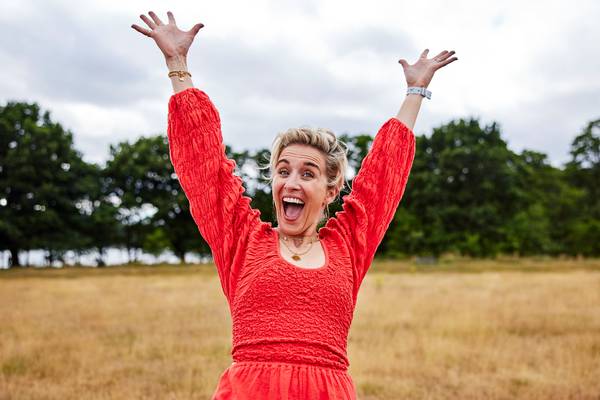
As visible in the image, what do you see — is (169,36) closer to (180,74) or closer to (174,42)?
(174,42)

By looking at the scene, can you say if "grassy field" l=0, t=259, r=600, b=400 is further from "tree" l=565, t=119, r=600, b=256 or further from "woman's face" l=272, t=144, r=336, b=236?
"tree" l=565, t=119, r=600, b=256

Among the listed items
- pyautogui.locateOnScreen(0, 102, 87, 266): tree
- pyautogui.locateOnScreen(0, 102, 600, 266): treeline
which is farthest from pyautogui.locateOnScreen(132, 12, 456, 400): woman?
pyautogui.locateOnScreen(0, 102, 87, 266): tree

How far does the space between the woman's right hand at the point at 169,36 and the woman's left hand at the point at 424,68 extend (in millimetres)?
966

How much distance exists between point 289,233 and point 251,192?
33.8 meters

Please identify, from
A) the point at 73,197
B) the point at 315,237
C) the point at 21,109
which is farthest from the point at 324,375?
the point at 21,109

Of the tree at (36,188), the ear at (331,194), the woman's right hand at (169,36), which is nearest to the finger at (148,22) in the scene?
the woman's right hand at (169,36)

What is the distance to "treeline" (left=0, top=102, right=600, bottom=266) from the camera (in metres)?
37.1

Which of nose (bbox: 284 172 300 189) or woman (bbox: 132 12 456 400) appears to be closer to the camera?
woman (bbox: 132 12 456 400)

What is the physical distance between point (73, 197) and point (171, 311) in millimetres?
28568

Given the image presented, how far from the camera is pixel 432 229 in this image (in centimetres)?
4503

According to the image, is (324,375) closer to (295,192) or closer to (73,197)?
(295,192)

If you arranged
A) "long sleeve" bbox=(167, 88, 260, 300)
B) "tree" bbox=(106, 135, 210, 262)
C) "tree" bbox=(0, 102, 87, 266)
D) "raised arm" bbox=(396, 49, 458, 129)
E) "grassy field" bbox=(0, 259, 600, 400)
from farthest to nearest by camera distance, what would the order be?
"tree" bbox=(106, 135, 210, 262) < "tree" bbox=(0, 102, 87, 266) < "grassy field" bbox=(0, 259, 600, 400) < "raised arm" bbox=(396, 49, 458, 129) < "long sleeve" bbox=(167, 88, 260, 300)

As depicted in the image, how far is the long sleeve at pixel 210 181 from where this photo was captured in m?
2.37

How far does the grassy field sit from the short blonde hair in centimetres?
462
